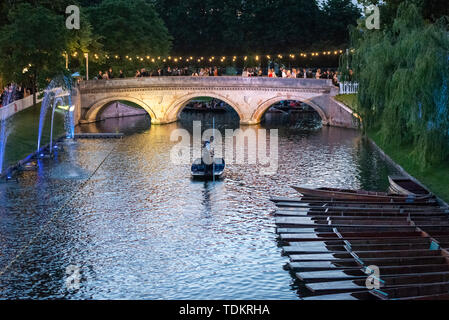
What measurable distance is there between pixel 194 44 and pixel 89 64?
119ft

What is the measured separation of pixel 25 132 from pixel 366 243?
39.1 metres

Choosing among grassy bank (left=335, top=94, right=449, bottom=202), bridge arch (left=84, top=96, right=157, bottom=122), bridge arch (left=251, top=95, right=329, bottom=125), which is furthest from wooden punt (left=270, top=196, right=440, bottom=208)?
bridge arch (left=84, top=96, right=157, bottom=122)

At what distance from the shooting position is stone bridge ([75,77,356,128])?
238 ft

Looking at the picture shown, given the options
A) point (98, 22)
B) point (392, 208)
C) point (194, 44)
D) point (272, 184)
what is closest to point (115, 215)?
point (272, 184)

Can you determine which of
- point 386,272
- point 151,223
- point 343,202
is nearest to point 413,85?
point 343,202

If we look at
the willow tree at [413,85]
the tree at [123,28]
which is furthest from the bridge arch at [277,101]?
the willow tree at [413,85]

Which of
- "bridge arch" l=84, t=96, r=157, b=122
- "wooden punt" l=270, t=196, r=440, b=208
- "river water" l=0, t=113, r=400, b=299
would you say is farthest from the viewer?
"bridge arch" l=84, t=96, r=157, b=122

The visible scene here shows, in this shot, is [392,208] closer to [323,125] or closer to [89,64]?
[323,125]

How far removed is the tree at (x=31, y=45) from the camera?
68.8m

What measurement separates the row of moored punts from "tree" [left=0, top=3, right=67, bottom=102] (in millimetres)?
39886

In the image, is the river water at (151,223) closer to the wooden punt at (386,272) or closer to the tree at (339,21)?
the wooden punt at (386,272)

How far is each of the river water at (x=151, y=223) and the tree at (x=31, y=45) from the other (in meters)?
15.1

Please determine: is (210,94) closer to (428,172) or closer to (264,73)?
(264,73)

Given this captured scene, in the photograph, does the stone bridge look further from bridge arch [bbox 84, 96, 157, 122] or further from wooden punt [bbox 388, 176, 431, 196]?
wooden punt [bbox 388, 176, 431, 196]
